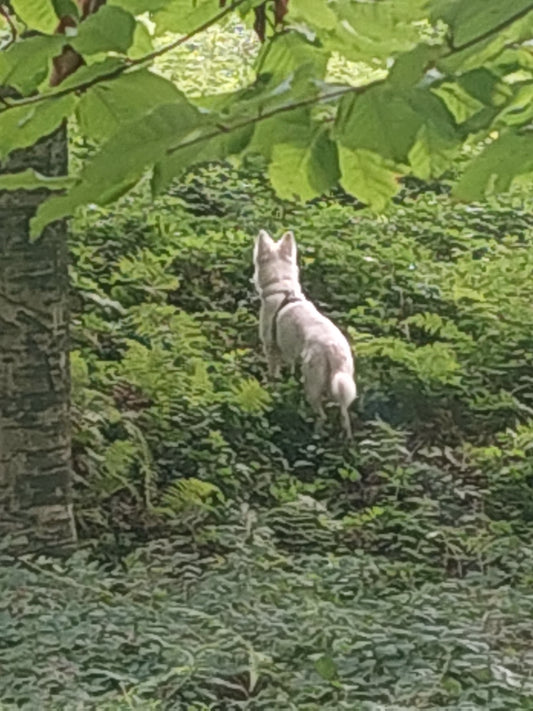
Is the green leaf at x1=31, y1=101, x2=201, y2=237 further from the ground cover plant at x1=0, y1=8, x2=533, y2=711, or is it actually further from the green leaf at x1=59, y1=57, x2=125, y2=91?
the ground cover plant at x1=0, y1=8, x2=533, y2=711

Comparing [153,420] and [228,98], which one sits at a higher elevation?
[228,98]

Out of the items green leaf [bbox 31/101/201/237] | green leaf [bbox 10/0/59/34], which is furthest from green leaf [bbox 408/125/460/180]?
green leaf [bbox 10/0/59/34]

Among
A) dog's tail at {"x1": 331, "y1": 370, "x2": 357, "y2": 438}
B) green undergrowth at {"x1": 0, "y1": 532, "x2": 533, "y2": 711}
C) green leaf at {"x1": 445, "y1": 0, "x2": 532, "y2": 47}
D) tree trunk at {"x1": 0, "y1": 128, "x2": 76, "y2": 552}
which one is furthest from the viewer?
dog's tail at {"x1": 331, "y1": 370, "x2": 357, "y2": 438}

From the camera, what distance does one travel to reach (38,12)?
26.7 inches

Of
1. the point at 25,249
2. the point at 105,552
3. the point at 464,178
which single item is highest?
the point at 464,178

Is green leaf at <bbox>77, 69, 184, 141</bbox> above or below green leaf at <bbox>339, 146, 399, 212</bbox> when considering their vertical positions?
above

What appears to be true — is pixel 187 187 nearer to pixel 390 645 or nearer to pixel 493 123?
pixel 390 645

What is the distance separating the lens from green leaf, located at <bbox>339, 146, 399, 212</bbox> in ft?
2.21

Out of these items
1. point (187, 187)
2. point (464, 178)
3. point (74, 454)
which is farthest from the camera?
point (187, 187)

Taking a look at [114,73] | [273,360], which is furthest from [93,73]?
[273,360]

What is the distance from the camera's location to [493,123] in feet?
2.08

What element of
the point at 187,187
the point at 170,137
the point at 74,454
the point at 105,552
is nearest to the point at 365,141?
the point at 170,137

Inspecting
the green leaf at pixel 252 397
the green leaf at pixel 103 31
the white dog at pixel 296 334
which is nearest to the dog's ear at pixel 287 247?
the white dog at pixel 296 334

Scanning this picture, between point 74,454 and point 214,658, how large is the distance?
1035 millimetres
